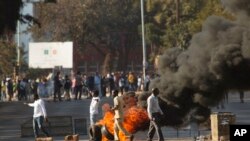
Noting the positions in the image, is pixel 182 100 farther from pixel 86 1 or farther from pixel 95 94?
pixel 86 1

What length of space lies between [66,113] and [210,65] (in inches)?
946

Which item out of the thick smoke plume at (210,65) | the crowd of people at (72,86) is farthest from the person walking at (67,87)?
the thick smoke plume at (210,65)

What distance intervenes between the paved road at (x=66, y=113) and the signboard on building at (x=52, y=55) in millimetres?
13614

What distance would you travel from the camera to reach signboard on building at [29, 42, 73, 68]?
60000 mm

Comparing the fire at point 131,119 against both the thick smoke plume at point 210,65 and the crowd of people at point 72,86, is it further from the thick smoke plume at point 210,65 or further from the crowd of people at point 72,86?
the crowd of people at point 72,86

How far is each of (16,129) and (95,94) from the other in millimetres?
6397

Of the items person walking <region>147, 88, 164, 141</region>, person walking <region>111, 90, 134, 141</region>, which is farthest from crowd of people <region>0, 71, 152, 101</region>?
person walking <region>111, 90, 134, 141</region>

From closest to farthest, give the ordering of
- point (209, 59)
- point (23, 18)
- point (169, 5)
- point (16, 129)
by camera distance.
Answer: point (209, 59), point (16, 129), point (23, 18), point (169, 5)

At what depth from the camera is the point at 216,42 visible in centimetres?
1195

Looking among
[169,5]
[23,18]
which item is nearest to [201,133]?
[23,18]

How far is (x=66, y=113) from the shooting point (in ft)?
117

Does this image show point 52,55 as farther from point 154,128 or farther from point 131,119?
point 131,119

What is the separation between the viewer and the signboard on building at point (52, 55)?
60.0 meters

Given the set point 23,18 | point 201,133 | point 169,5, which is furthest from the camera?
point 169,5
